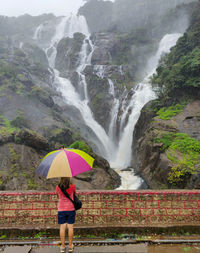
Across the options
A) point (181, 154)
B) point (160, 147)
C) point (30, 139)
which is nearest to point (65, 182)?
point (181, 154)

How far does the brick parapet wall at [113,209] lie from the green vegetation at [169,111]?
1169cm

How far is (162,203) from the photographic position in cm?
512

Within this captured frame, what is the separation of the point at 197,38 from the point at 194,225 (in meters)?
22.6

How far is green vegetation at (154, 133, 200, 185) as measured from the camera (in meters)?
10.9

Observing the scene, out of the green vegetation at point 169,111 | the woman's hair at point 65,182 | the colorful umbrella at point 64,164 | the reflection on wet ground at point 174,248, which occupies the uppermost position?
the green vegetation at point 169,111

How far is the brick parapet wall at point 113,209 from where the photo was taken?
5.05m

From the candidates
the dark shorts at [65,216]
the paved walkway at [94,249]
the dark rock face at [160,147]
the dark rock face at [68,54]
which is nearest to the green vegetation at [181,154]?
the dark rock face at [160,147]

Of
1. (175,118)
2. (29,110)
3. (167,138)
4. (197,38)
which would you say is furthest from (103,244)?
(197,38)

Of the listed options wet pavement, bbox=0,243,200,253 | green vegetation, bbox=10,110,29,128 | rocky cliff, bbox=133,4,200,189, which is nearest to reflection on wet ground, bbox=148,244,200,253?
wet pavement, bbox=0,243,200,253

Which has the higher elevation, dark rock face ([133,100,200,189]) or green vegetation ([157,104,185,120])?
green vegetation ([157,104,185,120])

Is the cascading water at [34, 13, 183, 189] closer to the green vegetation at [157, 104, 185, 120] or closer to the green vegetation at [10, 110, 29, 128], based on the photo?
A: the green vegetation at [157, 104, 185, 120]

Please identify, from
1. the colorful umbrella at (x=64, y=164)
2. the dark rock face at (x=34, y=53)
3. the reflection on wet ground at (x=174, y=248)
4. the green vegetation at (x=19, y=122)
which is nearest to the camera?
the colorful umbrella at (x=64, y=164)

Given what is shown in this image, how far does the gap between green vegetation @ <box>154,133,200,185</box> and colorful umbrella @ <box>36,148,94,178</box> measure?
8.85 meters

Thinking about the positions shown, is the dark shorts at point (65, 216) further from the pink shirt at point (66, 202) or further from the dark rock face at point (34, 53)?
the dark rock face at point (34, 53)
